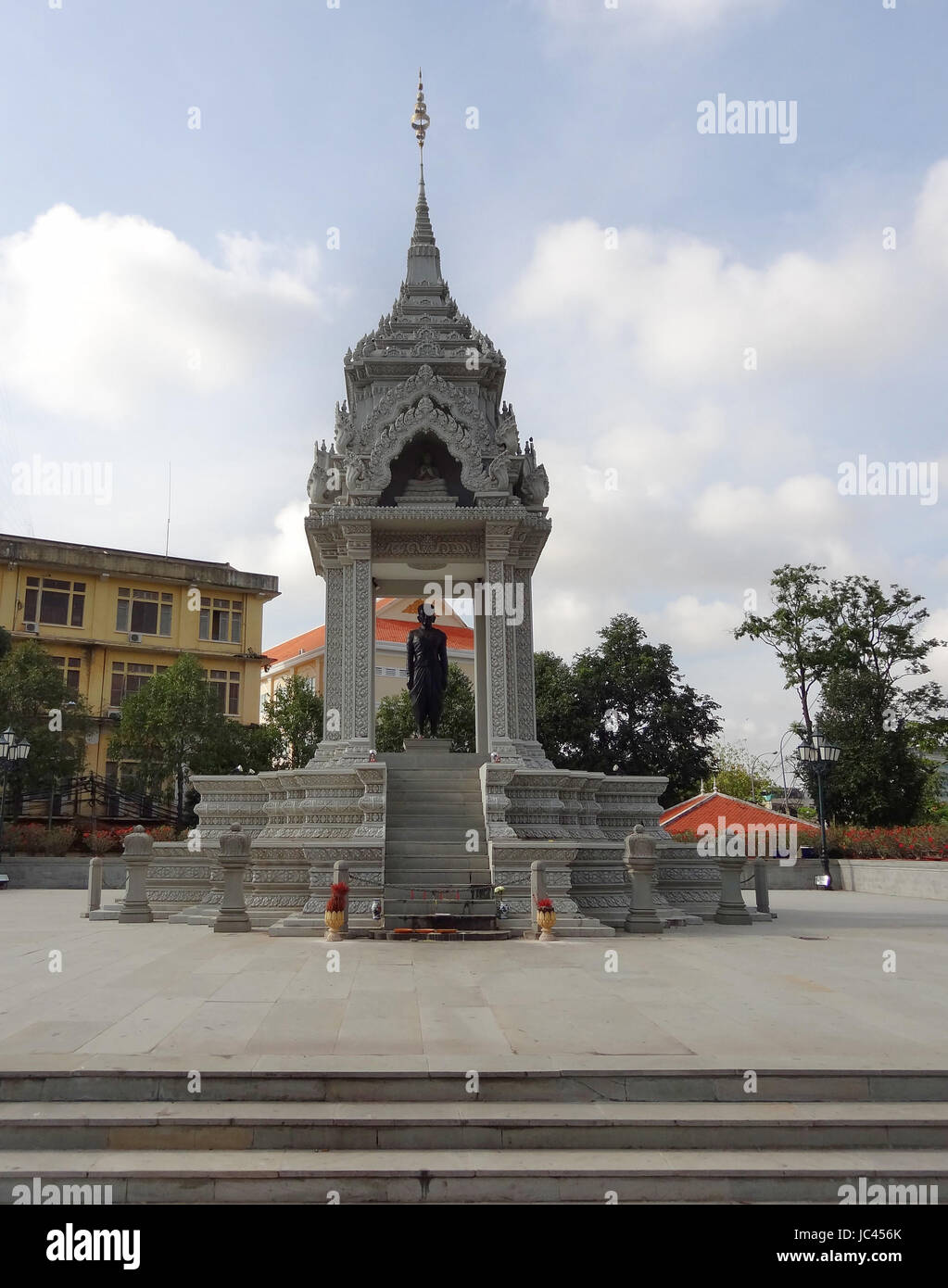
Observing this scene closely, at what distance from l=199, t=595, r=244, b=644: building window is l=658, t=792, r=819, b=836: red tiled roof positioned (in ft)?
70.6

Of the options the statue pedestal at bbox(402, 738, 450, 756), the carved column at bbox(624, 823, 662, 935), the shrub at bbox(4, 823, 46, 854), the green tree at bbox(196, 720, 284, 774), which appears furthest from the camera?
the green tree at bbox(196, 720, 284, 774)

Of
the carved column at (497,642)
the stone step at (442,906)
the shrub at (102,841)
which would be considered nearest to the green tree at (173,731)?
the shrub at (102,841)

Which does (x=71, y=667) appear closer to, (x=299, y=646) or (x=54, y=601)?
(x=54, y=601)

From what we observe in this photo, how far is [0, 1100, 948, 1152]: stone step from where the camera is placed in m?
5.52

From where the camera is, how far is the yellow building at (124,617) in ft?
137

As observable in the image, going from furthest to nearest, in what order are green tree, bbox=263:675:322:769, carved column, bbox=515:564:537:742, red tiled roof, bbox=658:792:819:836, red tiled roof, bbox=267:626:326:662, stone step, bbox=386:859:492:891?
red tiled roof, bbox=267:626:326:662
red tiled roof, bbox=658:792:819:836
green tree, bbox=263:675:322:769
carved column, bbox=515:564:537:742
stone step, bbox=386:859:492:891

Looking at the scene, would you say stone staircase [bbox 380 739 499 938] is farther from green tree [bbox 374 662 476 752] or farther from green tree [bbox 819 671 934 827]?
green tree [bbox 374 662 476 752]

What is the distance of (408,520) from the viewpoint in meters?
16.6

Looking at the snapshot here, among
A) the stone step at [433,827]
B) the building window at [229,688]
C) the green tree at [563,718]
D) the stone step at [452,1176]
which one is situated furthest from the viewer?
the building window at [229,688]

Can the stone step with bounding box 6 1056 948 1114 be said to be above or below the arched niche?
below

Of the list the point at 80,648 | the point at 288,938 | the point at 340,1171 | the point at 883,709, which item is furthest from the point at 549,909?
the point at 80,648

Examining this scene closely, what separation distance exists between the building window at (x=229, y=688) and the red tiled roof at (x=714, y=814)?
65.8 feet

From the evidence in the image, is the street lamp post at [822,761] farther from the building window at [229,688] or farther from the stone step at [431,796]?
the building window at [229,688]

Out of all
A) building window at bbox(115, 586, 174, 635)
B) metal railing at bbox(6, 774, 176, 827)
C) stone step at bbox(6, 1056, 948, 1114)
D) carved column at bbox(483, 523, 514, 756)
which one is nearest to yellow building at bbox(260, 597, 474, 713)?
building window at bbox(115, 586, 174, 635)
